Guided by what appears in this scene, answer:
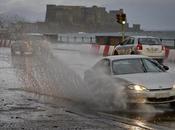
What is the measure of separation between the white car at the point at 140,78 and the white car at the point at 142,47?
13932 mm

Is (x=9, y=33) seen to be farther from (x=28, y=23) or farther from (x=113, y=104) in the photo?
Result: (x=113, y=104)

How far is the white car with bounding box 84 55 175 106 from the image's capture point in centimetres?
1152

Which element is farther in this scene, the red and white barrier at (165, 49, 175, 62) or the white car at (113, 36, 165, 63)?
the red and white barrier at (165, 49, 175, 62)

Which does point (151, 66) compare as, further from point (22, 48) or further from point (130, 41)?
point (22, 48)

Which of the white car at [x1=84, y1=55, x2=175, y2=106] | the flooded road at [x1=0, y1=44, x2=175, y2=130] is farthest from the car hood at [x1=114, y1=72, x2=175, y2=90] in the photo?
the flooded road at [x1=0, y1=44, x2=175, y2=130]

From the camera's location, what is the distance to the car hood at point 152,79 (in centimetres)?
1160

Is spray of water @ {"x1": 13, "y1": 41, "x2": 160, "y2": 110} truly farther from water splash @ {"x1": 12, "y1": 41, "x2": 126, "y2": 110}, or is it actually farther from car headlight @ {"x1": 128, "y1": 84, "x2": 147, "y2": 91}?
car headlight @ {"x1": 128, "y1": 84, "x2": 147, "y2": 91}

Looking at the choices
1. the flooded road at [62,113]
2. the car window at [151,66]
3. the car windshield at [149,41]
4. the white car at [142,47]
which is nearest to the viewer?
the flooded road at [62,113]

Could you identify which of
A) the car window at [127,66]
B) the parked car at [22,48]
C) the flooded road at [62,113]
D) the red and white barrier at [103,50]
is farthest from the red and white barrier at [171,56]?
the car window at [127,66]

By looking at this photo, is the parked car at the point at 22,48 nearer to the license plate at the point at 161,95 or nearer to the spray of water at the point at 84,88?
the spray of water at the point at 84,88

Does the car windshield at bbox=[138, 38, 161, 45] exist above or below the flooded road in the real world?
above

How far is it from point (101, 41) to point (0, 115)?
3934cm

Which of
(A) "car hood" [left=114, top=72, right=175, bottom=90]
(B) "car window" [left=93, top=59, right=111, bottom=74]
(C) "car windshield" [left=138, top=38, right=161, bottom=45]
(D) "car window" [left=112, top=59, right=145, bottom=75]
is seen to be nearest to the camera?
(A) "car hood" [left=114, top=72, right=175, bottom=90]

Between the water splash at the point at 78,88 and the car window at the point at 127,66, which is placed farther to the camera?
the car window at the point at 127,66
